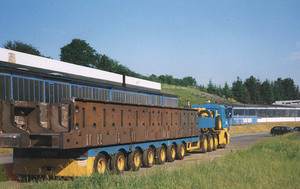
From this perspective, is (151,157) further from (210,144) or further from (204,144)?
(210,144)

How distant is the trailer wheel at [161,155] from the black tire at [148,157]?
19.0 inches

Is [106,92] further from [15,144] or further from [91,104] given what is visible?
[15,144]

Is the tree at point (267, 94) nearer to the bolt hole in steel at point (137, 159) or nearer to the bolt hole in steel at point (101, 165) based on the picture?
the bolt hole in steel at point (137, 159)

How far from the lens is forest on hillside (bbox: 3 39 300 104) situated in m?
98.8

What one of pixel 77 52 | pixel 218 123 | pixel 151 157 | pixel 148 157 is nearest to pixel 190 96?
pixel 77 52

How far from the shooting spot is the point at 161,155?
17844 mm

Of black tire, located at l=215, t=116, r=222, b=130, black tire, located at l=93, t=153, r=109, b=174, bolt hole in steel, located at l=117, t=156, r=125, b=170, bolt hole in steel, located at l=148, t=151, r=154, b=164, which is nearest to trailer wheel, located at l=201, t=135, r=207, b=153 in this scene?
black tire, located at l=215, t=116, r=222, b=130

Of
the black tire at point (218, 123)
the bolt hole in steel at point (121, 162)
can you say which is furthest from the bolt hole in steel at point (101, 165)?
the black tire at point (218, 123)

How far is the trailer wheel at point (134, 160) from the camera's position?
14.7 metres

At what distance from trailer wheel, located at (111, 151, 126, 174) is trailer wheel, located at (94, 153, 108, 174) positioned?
0.31 m

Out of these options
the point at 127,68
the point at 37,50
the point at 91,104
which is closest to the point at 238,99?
the point at 127,68

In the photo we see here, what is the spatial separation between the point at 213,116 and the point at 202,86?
15043 cm

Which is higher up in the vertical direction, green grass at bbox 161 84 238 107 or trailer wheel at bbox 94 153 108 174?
green grass at bbox 161 84 238 107

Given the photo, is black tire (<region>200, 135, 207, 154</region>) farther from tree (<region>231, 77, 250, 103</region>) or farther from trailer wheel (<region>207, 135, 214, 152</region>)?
tree (<region>231, 77, 250, 103</region>)
